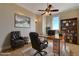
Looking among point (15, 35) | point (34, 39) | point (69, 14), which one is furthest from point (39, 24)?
point (69, 14)

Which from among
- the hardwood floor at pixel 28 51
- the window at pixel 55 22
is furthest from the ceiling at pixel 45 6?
the hardwood floor at pixel 28 51

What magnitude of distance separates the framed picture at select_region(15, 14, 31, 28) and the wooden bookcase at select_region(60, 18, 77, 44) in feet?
2.81

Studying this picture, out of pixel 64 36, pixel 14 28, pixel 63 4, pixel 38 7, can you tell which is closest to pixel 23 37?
pixel 14 28

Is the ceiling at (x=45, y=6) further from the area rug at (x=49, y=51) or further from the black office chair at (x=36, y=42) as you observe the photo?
the area rug at (x=49, y=51)

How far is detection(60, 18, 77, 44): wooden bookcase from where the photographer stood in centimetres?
284

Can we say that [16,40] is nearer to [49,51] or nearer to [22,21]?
[22,21]


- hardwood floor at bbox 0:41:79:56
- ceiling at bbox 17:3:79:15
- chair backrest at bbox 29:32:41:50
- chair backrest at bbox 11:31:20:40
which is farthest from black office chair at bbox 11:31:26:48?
ceiling at bbox 17:3:79:15

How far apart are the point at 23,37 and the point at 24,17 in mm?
500

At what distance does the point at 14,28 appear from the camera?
2832 mm

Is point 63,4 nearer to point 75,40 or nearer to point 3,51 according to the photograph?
point 75,40

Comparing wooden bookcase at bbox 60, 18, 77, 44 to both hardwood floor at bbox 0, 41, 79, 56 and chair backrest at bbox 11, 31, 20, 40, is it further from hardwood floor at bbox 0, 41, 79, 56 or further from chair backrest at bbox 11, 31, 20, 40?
chair backrest at bbox 11, 31, 20, 40

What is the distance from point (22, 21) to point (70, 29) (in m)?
1.22

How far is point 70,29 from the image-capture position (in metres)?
2.91

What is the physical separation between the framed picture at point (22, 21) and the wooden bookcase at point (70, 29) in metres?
0.86
